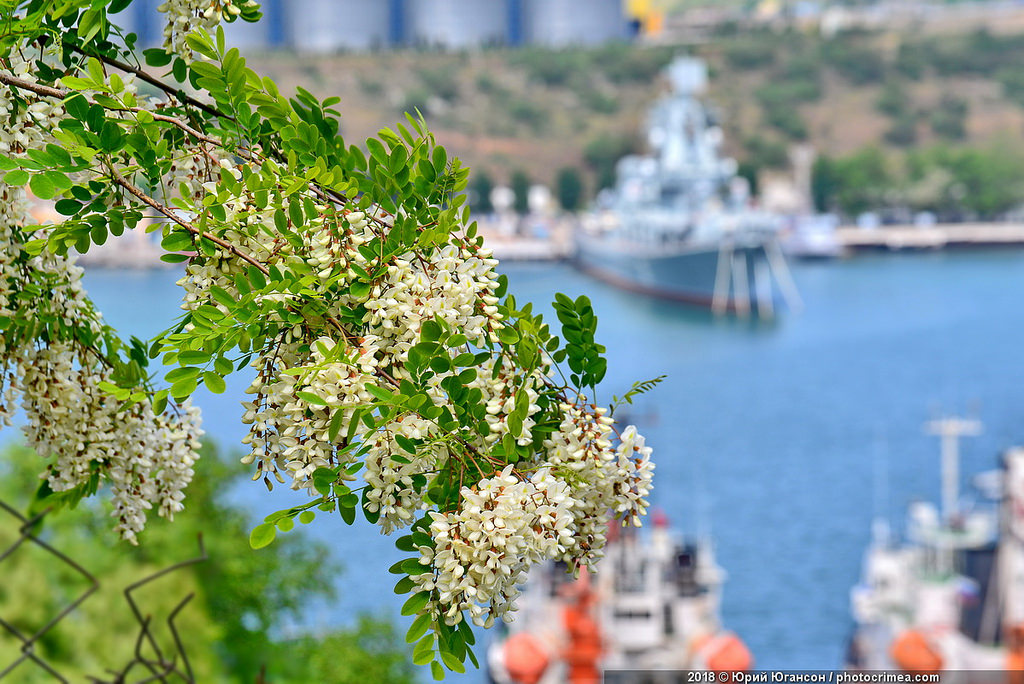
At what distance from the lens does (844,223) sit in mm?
29891

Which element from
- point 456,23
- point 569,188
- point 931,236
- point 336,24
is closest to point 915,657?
point 336,24

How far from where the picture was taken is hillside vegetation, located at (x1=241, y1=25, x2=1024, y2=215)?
2619cm

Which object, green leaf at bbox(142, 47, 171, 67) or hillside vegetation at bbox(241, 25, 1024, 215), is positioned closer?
green leaf at bbox(142, 47, 171, 67)

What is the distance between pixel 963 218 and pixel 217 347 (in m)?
32.0

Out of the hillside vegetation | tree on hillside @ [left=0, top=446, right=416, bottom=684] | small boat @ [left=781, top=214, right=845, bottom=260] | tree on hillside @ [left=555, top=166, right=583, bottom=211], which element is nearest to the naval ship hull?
tree on hillside @ [left=555, top=166, right=583, bottom=211]

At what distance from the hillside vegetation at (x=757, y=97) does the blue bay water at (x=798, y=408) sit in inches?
115

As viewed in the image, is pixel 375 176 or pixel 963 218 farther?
pixel 963 218

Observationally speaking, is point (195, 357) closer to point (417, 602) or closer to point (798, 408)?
point (417, 602)

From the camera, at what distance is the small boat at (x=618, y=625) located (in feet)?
28.3

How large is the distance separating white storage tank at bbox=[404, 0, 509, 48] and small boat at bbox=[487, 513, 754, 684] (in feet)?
55.7

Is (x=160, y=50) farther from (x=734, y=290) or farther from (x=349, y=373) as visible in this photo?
(x=734, y=290)

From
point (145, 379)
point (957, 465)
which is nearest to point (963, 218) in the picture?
point (957, 465)

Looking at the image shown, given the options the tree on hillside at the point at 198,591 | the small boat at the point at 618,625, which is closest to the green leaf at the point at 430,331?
the tree on hillside at the point at 198,591

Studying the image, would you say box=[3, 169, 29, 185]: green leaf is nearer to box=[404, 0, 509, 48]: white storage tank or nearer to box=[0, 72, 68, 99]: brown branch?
box=[0, 72, 68, 99]: brown branch
